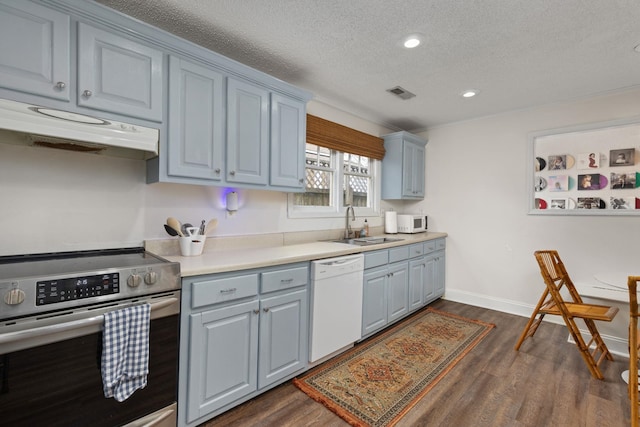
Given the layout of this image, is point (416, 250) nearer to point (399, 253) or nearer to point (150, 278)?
point (399, 253)

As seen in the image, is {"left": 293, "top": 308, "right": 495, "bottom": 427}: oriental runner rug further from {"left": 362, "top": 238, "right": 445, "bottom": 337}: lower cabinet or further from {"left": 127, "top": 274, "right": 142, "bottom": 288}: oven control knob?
{"left": 127, "top": 274, "right": 142, "bottom": 288}: oven control knob

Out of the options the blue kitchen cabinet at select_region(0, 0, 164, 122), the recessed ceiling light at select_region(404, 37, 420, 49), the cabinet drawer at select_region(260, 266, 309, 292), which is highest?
the recessed ceiling light at select_region(404, 37, 420, 49)

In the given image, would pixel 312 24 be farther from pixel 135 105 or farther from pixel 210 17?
pixel 135 105

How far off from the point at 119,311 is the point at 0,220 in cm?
93

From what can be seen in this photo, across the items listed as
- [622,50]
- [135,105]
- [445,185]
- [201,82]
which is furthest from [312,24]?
[445,185]

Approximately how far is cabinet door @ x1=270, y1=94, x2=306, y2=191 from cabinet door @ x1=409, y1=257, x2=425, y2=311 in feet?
5.65

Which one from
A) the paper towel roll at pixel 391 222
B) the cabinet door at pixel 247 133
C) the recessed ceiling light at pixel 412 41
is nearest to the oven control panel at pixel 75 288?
the cabinet door at pixel 247 133

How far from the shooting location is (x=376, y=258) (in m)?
2.88

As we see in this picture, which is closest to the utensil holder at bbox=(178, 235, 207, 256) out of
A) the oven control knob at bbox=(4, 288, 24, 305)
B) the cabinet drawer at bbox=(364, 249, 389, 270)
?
the oven control knob at bbox=(4, 288, 24, 305)

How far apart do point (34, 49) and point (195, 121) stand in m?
0.78

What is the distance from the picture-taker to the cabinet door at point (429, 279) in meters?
3.73

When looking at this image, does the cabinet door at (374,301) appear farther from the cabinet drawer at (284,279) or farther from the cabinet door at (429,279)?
the cabinet door at (429,279)

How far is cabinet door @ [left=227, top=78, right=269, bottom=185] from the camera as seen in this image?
2125 millimetres

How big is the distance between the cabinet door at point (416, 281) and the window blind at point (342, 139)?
4.81 ft
